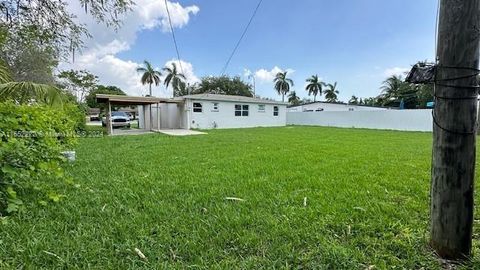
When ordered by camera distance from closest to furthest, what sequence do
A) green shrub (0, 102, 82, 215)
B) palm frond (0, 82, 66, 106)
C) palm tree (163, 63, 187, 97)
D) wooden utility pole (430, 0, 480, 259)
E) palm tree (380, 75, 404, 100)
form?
wooden utility pole (430, 0, 480, 259)
green shrub (0, 102, 82, 215)
palm frond (0, 82, 66, 106)
palm tree (380, 75, 404, 100)
palm tree (163, 63, 187, 97)

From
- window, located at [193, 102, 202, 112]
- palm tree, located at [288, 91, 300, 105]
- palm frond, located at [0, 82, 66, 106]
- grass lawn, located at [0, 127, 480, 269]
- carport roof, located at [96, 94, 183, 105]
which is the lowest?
grass lawn, located at [0, 127, 480, 269]

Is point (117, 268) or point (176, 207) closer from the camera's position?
point (117, 268)

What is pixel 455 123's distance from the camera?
→ 1872 millimetres

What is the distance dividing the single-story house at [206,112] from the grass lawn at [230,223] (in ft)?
44.5

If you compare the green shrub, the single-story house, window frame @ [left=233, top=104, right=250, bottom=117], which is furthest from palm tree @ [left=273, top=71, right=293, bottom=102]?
the green shrub

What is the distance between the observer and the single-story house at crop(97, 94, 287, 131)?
61.6ft

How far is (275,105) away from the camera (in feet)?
78.3

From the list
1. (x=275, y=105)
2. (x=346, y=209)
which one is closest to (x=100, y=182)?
(x=346, y=209)

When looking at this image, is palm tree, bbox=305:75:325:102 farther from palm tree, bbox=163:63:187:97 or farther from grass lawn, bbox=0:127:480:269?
grass lawn, bbox=0:127:480:269

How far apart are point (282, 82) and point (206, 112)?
29588mm

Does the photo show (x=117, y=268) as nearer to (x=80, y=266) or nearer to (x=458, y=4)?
(x=80, y=266)

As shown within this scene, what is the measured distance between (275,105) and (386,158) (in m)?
17.7

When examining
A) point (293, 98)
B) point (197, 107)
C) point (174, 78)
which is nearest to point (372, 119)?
point (197, 107)

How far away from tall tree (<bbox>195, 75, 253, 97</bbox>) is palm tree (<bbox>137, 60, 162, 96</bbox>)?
7.31 meters
